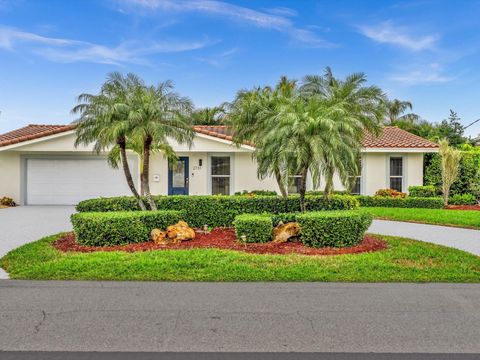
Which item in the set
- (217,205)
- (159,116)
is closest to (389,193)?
(217,205)

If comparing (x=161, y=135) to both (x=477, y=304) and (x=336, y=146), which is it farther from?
(x=477, y=304)

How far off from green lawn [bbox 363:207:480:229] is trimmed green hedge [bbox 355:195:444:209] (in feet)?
5.40

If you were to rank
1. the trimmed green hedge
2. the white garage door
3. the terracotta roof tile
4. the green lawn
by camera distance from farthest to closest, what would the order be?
the white garage door < the terracotta roof tile < the trimmed green hedge < the green lawn

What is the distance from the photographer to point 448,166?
17969mm

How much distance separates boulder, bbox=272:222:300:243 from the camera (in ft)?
29.0

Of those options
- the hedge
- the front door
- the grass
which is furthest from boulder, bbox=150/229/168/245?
the front door

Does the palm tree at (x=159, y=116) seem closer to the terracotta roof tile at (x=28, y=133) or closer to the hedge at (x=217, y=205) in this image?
the hedge at (x=217, y=205)

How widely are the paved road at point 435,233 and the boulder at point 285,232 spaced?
138 inches

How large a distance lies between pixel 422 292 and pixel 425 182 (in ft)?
51.5

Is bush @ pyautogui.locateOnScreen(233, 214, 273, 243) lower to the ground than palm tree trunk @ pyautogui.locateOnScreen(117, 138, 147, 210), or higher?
lower

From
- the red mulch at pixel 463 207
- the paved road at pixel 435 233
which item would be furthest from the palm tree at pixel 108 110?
the red mulch at pixel 463 207

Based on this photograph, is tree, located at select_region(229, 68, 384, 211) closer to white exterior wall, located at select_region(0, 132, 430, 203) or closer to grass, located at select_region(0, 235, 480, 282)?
grass, located at select_region(0, 235, 480, 282)

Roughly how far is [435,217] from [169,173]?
11551mm

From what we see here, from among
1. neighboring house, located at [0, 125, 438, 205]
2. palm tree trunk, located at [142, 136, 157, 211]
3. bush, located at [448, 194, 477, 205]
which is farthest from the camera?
bush, located at [448, 194, 477, 205]
